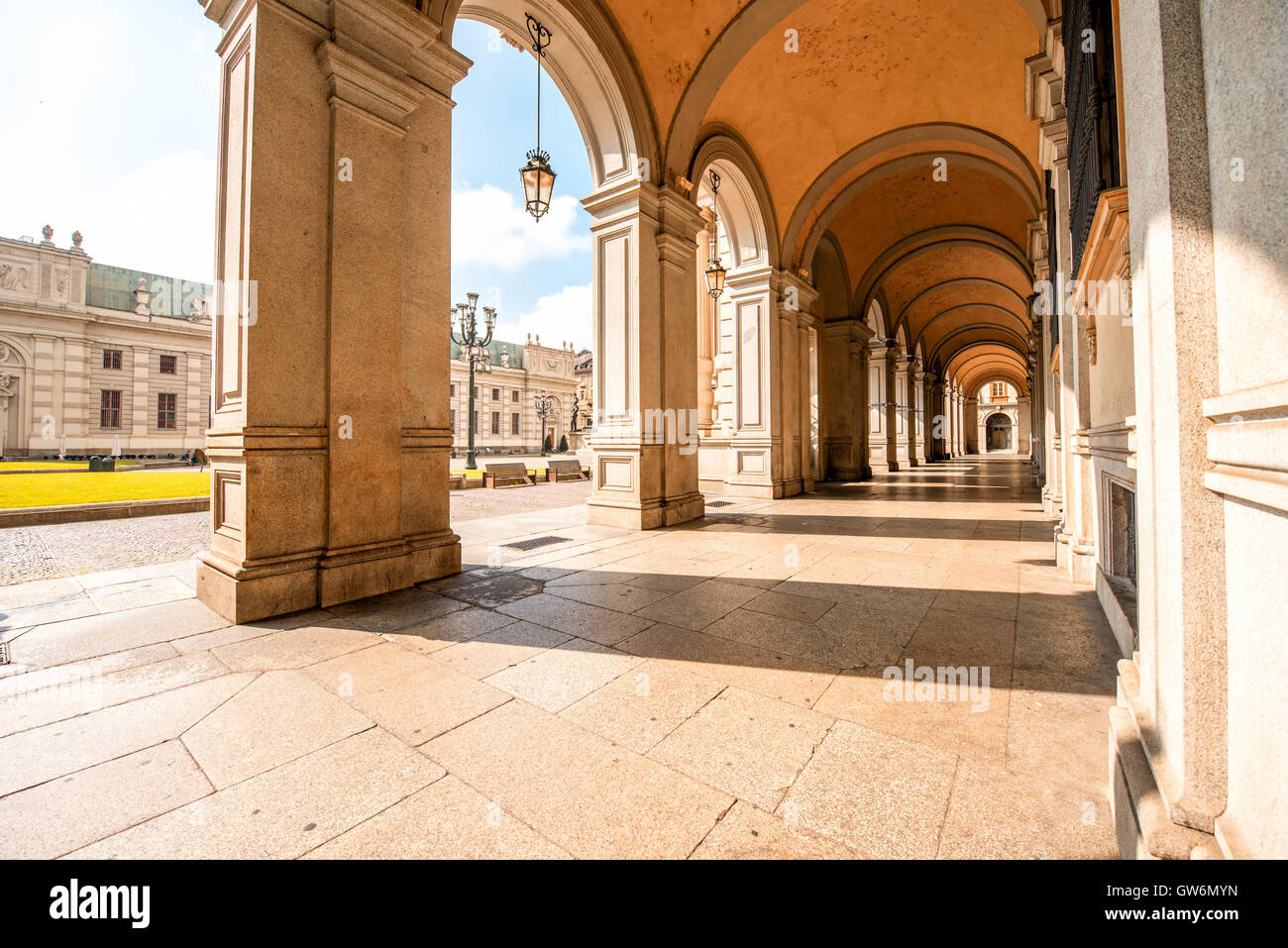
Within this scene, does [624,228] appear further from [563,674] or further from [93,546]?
[93,546]

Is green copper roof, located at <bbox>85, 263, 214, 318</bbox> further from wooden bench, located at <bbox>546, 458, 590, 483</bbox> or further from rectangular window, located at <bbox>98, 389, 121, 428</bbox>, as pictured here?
wooden bench, located at <bbox>546, 458, 590, 483</bbox>

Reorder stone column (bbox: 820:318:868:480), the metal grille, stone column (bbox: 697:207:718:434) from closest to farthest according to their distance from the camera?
the metal grille < stone column (bbox: 697:207:718:434) < stone column (bbox: 820:318:868:480)

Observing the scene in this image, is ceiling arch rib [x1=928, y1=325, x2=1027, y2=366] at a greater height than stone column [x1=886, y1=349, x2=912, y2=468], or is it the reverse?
ceiling arch rib [x1=928, y1=325, x2=1027, y2=366]

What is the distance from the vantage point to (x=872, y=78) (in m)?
11.0

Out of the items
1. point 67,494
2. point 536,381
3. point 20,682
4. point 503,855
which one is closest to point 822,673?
point 503,855

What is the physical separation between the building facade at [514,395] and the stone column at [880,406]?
38442mm

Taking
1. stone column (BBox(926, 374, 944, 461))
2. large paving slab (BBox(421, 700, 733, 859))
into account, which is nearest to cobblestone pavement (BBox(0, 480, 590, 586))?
large paving slab (BBox(421, 700, 733, 859))

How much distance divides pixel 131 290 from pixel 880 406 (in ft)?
185

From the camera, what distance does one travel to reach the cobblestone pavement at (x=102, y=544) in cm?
596

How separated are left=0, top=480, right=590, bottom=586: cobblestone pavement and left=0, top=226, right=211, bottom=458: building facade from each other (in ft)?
132

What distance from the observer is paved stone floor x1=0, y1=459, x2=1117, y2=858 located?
5.76 feet

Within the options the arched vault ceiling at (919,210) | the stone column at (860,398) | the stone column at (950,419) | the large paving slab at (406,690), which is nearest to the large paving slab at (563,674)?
the large paving slab at (406,690)

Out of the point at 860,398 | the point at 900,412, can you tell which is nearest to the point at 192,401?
the point at 860,398
